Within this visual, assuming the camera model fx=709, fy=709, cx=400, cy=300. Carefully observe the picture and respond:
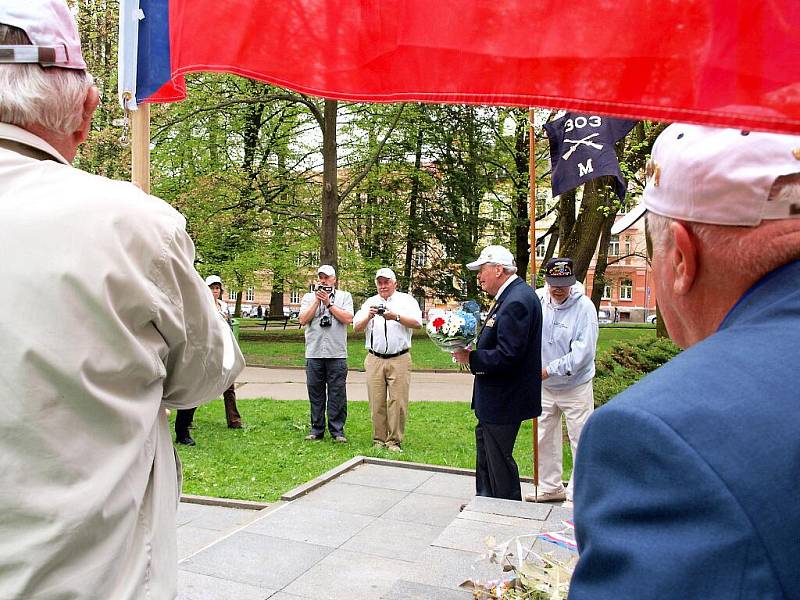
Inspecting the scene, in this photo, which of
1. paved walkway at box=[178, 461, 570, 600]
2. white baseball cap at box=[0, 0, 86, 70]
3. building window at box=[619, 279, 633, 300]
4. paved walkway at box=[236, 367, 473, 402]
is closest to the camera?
white baseball cap at box=[0, 0, 86, 70]

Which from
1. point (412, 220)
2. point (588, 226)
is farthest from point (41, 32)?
point (412, 220)

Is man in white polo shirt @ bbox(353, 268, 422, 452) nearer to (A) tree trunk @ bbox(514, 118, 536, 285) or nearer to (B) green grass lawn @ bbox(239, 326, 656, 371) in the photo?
(B) green grass lawn @ bbox(239, 326, 656, 371)

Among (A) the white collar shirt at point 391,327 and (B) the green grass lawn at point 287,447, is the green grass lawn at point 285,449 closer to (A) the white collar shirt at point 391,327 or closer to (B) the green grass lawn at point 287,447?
(B) the green grass lawn at point 287,447

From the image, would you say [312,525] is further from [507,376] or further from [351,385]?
[351,385]

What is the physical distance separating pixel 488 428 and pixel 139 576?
452 centimetres

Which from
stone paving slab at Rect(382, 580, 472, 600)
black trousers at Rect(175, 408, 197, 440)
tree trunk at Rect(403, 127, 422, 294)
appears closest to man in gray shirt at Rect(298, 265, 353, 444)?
black trousers at Rect(175, 408, 197, 440)

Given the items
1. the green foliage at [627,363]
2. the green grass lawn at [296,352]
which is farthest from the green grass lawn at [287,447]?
the green grass lawn at [296,352]

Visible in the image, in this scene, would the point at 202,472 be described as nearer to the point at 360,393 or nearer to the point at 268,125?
the point at 360,393

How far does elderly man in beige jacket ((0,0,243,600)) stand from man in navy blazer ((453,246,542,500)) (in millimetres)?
4229

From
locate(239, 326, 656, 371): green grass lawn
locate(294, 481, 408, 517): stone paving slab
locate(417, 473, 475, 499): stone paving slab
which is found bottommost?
locate(239, 326, 656, 371): green grass lawn

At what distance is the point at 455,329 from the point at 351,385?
33.3ft

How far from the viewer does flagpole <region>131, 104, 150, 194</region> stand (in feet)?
10.7

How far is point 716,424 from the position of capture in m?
0.92

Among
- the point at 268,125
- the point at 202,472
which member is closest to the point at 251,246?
the point at 268,125
